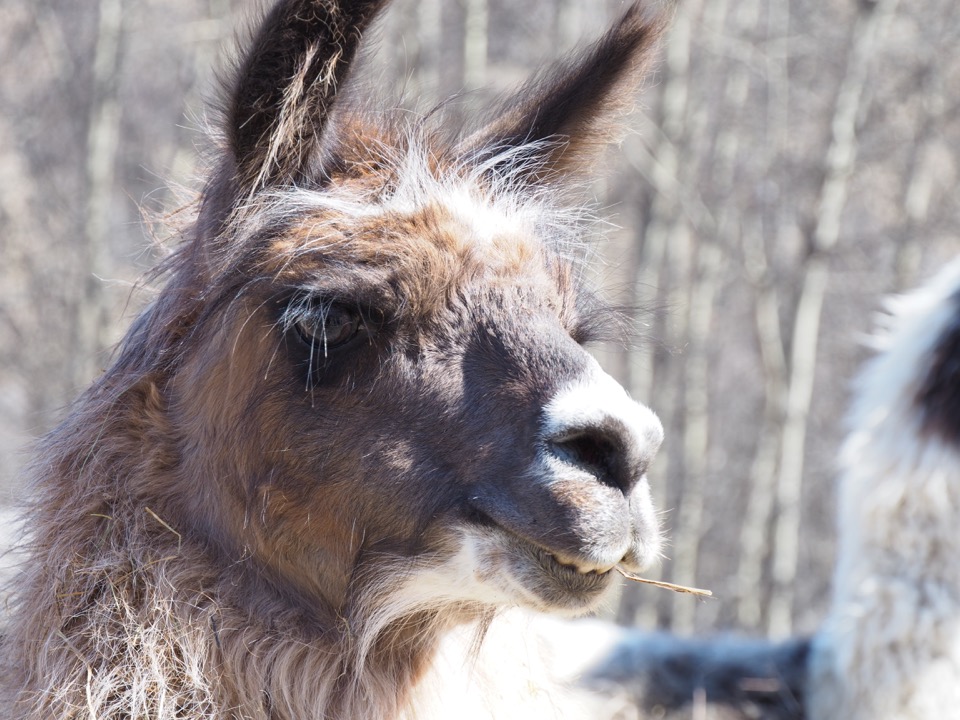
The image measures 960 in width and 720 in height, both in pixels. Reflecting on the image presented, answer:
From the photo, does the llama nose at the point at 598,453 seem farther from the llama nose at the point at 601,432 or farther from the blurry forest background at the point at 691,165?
the blurry forest background at the point at 691,165

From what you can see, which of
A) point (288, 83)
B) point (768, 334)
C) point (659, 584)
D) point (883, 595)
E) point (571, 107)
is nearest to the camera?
point (288, 83)

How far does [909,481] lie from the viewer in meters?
3.40

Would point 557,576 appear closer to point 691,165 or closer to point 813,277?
point 813,277

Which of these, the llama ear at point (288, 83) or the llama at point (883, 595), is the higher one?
the llama ear at point (288, 83)

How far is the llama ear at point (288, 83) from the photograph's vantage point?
71.7 inches

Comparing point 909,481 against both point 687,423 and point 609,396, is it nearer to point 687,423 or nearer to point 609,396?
point 609,396

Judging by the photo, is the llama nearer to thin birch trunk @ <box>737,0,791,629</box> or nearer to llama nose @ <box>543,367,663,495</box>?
llama nose @ <box>543,367,663,495</box>

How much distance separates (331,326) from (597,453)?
22.1 inches

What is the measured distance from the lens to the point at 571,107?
243cm

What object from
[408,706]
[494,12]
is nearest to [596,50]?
[408,706]

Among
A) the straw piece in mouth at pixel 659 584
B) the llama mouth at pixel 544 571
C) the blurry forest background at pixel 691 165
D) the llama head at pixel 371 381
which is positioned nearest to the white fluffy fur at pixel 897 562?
the straw piece in mouth at pixel 659 584

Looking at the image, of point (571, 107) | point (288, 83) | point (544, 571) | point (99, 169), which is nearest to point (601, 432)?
point (544, 571)

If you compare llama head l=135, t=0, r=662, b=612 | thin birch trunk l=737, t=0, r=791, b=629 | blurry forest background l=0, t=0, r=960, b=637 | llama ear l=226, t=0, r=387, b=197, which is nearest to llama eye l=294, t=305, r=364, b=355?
llama head l=135, t=0, r=662, b=612

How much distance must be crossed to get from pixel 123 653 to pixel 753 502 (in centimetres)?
1076
